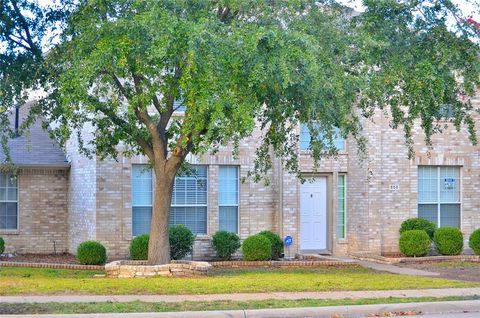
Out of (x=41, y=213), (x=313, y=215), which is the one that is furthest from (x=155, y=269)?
(x=313, y=215)

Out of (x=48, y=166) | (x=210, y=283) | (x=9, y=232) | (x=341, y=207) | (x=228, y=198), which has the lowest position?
(x=210, y=283)

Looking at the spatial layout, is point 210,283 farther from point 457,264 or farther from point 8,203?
point 8,203

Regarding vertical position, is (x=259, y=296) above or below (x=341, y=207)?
below

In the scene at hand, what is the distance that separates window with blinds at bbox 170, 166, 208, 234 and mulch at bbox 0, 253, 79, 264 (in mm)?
3011

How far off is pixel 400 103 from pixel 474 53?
177 centimetres

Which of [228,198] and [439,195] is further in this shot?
[439,195]

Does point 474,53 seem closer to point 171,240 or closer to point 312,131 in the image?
point 312,131

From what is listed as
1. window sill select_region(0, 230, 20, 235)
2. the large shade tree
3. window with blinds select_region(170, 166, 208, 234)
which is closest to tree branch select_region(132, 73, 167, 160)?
the large shade tree

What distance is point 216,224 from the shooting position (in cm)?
2434

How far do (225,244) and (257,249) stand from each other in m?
0.94

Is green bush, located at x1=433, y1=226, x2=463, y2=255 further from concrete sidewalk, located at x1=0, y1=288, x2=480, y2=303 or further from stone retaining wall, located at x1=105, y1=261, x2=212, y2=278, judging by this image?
stone retaining wall, located at x1=105, y1=261, x2=212, y2=278

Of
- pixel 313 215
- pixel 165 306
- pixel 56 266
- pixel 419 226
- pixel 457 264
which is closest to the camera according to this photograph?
pixel 165 306

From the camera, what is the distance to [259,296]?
1573 cm

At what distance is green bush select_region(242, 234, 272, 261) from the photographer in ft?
76.2
